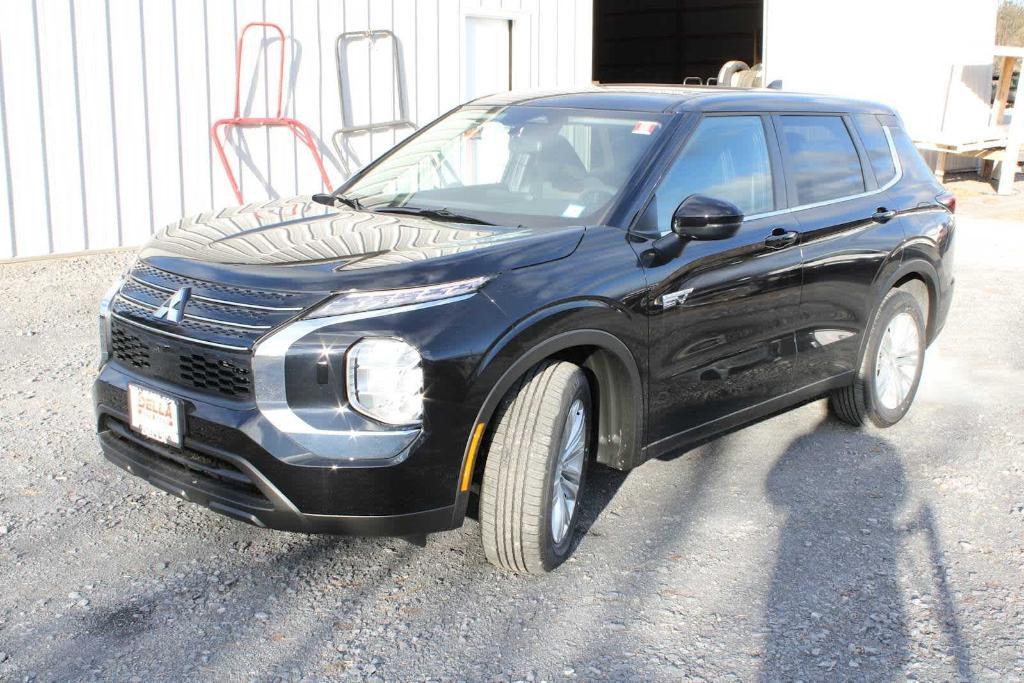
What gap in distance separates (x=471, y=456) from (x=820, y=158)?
267cm

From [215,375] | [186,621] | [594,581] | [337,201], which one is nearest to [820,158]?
[337,201]

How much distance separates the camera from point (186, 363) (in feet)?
12.1

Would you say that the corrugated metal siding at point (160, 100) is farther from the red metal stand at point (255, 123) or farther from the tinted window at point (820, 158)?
the tinted window at point (820, 158)

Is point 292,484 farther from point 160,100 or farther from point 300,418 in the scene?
point 160,100

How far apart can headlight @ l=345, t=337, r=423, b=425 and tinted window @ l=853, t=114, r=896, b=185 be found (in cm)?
326

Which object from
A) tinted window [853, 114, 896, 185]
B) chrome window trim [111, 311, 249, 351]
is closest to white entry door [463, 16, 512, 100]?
tinted window [853, 114, 896, 185]

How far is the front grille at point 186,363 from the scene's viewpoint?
3545 mm

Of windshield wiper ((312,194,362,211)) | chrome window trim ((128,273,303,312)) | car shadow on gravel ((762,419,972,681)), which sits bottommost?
car shadow on gravel ((762,419,972,681))

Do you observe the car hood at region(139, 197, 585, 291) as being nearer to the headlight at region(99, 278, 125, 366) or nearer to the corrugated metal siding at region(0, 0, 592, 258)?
the headlight at region(99, 278, 125, 366)

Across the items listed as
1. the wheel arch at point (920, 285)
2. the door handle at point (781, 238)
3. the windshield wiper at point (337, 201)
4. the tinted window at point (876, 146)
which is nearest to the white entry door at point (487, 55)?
the tinted window at point (876, 146)

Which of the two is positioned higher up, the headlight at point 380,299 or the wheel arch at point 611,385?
the headlight at point 380,299

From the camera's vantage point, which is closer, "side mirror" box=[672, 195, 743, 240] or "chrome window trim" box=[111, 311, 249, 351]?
"chrome window trim" box=[111, 311, 249, 351]

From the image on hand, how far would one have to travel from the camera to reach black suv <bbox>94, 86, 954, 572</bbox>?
138 inches

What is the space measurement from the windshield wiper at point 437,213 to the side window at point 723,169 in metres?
0.73
